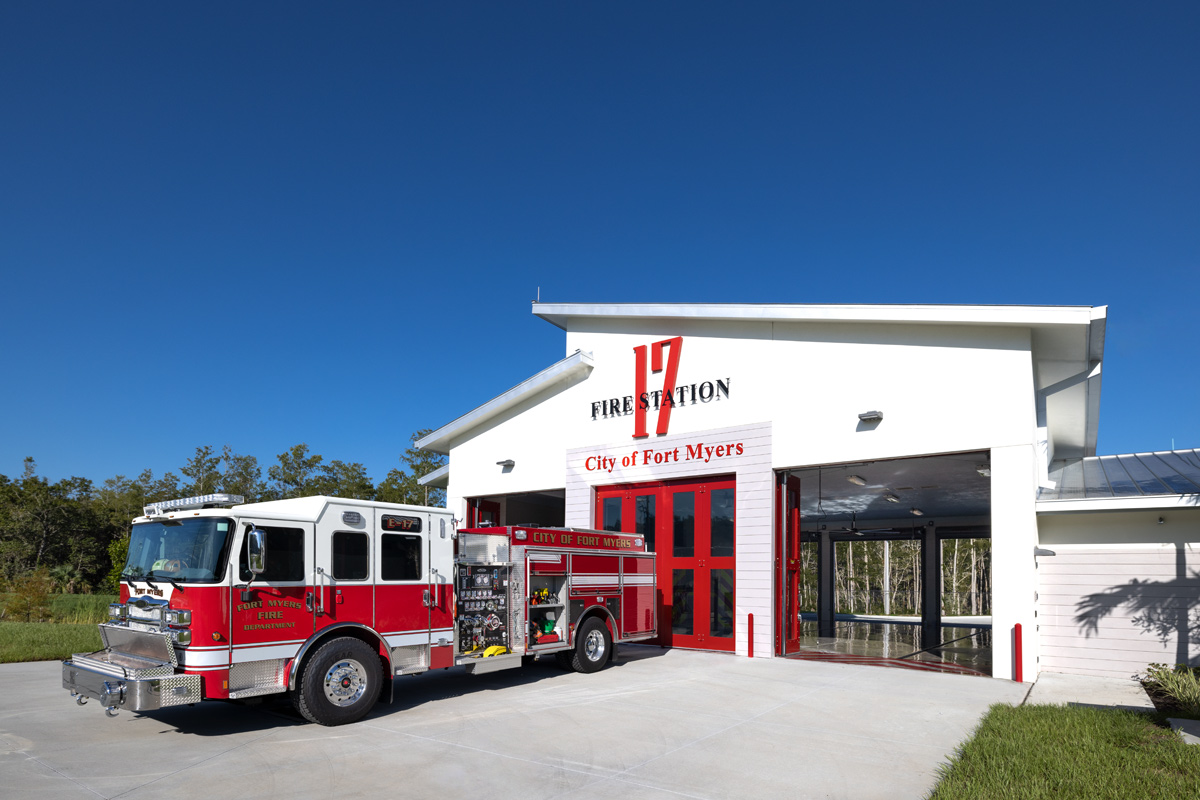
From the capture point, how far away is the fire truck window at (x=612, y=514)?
674 inches

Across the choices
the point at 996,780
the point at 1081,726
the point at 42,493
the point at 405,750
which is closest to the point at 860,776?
the point at 996,780

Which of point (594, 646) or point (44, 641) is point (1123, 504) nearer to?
point (594, 646)

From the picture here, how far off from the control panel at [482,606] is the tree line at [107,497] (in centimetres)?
2266

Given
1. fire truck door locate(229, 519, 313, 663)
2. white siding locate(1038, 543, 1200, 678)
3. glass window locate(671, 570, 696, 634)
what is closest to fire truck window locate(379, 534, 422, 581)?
fire truck door locate(229, 519, 313, 663)

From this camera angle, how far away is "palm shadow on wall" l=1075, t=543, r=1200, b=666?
11.9 metres

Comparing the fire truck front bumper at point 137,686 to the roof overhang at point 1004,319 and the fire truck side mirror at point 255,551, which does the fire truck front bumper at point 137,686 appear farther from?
the roof overhang at point 1004,319

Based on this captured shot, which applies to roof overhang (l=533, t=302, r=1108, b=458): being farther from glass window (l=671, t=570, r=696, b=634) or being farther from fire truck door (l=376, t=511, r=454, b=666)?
fire truck door (l=376, t=511, r=454, b=666)

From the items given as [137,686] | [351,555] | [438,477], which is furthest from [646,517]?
[137,686]

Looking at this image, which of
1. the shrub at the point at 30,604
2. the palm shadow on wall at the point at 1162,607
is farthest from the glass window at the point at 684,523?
the shrub at the point at 30,604

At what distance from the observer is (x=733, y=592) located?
48.9 feet

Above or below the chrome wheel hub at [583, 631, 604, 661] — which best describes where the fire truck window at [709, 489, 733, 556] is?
above

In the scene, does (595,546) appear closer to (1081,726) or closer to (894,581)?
(1081,726)

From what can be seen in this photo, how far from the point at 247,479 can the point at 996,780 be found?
45.3 metres

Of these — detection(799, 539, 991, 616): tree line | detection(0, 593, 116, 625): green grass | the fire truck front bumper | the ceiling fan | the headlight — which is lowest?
detection(799, 539, 991, 616): tree line
